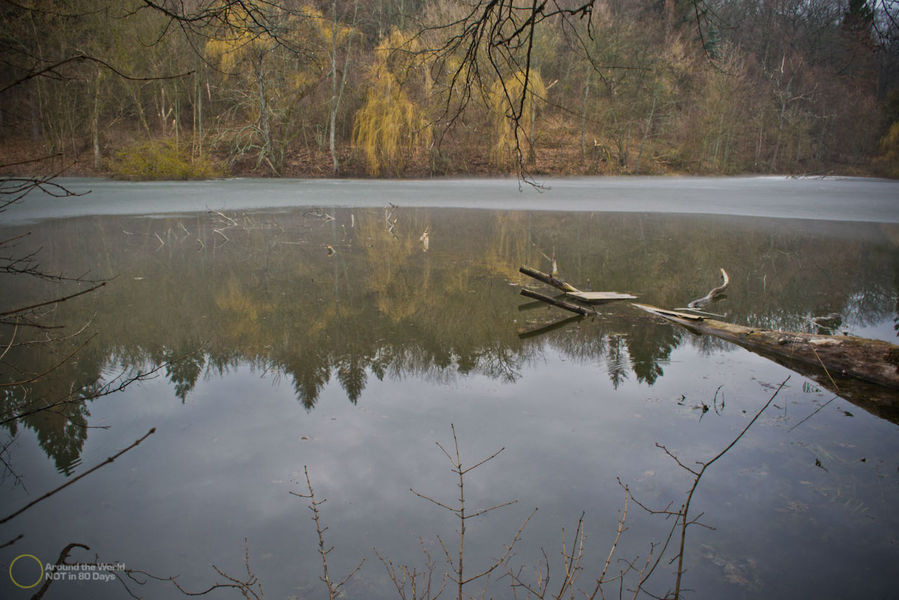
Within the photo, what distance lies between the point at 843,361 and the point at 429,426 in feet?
11.0

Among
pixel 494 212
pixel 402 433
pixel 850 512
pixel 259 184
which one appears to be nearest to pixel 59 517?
pixel 402 433

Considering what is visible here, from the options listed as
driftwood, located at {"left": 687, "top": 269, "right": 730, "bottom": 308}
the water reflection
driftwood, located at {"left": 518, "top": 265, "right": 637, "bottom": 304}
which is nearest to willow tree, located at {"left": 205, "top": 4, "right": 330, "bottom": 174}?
the water reflection

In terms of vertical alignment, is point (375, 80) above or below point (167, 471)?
above

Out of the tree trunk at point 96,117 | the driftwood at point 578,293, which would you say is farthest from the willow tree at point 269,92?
the driftwood at point 578,293

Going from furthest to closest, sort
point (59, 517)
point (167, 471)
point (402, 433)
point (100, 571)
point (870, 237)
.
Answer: point (870, 237) → point (402, 433) → point (167, 471) → point (59, 517) → point (100, 571)

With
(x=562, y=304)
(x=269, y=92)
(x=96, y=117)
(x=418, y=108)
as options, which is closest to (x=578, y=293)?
(x=562, y=304)

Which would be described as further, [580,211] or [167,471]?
[580,211]

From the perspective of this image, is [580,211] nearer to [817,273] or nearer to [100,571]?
[817,273]

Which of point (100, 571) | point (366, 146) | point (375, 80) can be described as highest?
point (375, 80)

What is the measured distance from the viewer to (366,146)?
23984mm

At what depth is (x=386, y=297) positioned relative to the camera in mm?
7297

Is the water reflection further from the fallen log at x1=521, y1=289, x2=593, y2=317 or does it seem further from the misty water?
the fallen log at x1=521, y1=289, x2=593, y2=317

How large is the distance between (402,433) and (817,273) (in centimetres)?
770

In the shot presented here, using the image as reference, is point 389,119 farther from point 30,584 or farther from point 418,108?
point 30,584
